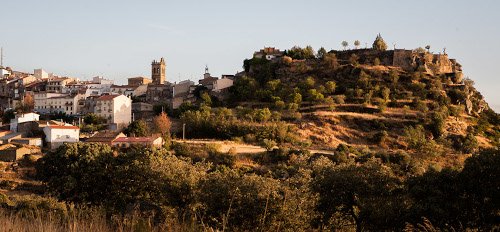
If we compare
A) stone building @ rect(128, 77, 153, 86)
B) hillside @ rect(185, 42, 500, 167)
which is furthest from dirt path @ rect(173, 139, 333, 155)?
stone building @ rect(128, 77, 153, 86)

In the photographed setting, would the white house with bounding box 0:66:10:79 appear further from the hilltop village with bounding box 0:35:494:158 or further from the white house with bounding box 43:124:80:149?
the white house with bounding box 43:124:80:149

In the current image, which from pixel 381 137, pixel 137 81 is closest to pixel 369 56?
pixel 381 137

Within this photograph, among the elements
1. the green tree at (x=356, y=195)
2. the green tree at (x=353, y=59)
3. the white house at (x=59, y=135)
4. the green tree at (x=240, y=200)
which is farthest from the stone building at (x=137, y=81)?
the green tree at (x=356, y=195)

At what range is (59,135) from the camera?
118 ft

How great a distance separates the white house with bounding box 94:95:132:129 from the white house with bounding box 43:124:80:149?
7.70 metres

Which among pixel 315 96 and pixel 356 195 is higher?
pixel 315 96

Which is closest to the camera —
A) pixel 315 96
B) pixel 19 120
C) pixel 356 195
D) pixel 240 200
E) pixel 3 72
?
pixel 240 200

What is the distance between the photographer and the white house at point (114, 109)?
4481 centimetres

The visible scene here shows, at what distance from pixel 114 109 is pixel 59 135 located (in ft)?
30.1

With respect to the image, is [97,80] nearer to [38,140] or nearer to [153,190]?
[38,140]

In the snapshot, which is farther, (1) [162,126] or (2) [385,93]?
A: (2) [385,93]

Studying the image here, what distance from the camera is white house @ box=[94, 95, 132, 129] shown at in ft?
147

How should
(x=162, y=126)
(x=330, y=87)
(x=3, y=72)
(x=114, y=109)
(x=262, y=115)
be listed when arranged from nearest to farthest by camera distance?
(x=162, y=126) < (x=262, y=115) < (x=114, y=109) < (x=330, y=87) < (x=3, y=72)

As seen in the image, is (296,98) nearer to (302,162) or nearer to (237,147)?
(237,147)
